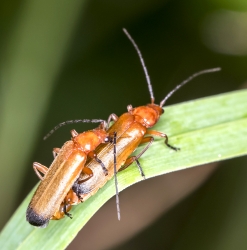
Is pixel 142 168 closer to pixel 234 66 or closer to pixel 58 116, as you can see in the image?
pixel 58 116

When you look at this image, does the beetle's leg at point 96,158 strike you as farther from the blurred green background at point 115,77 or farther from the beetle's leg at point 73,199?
the blurred green background at point 115,77

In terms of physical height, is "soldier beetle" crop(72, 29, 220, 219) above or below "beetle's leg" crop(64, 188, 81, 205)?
below

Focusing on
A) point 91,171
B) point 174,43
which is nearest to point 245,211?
point 91,171

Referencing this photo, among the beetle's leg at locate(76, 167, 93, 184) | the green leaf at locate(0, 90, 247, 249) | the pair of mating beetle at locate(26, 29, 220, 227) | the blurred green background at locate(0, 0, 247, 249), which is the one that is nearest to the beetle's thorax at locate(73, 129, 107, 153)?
the pair of mating beetle at locate(26, 29, 220, 227)

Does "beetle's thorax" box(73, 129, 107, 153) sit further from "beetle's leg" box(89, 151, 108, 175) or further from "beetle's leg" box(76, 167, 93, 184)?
"beetle's leg" box(76, 167, 93, 184)

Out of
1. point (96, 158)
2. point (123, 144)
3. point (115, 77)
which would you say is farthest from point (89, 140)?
point (115, 77)

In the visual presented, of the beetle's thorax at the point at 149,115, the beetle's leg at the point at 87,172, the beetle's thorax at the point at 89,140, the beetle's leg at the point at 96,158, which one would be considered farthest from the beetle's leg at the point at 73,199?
the beetle's thorax at the point at 149,115
